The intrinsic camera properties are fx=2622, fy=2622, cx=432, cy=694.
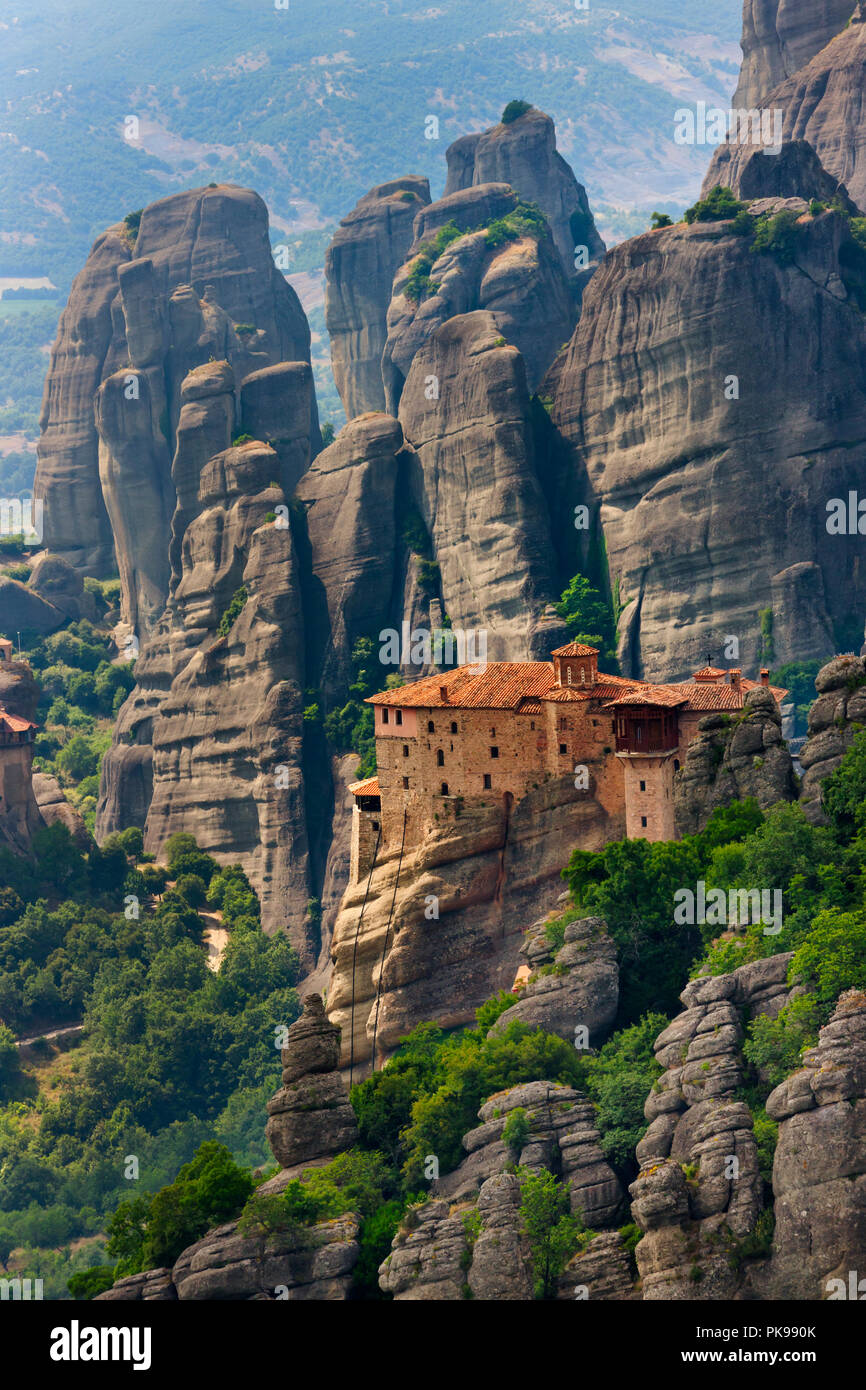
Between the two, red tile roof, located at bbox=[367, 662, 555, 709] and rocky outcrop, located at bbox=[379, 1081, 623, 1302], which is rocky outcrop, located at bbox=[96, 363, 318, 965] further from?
rocky outcrop, located at bbox=[379, 1081, 623, 1302]

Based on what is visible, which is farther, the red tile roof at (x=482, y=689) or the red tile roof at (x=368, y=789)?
the red tile roof at (x=368, y=789)

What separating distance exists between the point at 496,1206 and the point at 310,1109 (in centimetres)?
834

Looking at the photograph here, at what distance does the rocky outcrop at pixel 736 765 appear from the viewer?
77625 millimetres

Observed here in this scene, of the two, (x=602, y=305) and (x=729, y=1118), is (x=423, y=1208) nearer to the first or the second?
(x=729, y=1118)

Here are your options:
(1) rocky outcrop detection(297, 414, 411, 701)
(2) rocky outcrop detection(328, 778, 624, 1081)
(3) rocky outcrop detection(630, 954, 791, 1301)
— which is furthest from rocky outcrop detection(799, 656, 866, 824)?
(1) rocky outcrop detection(297, 414, 411, 701)

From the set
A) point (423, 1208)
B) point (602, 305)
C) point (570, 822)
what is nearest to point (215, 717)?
point (602, 305)

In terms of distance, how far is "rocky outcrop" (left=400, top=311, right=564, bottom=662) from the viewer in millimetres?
116812

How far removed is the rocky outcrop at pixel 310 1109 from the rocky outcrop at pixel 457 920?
22.3 ft

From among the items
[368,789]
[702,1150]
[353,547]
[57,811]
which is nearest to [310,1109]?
[702,1150]

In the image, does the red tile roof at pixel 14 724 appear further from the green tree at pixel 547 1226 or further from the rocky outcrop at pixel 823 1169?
the rocky outcrop at pixel 823 1169

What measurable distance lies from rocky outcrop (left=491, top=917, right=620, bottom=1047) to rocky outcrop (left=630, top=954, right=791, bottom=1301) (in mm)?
3260

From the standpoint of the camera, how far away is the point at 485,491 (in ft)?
394

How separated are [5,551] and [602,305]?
6256 centimetres

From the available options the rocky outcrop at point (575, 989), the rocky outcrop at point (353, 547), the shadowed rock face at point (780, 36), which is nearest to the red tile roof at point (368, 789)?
the rocky outcrop at point (575, 989)
